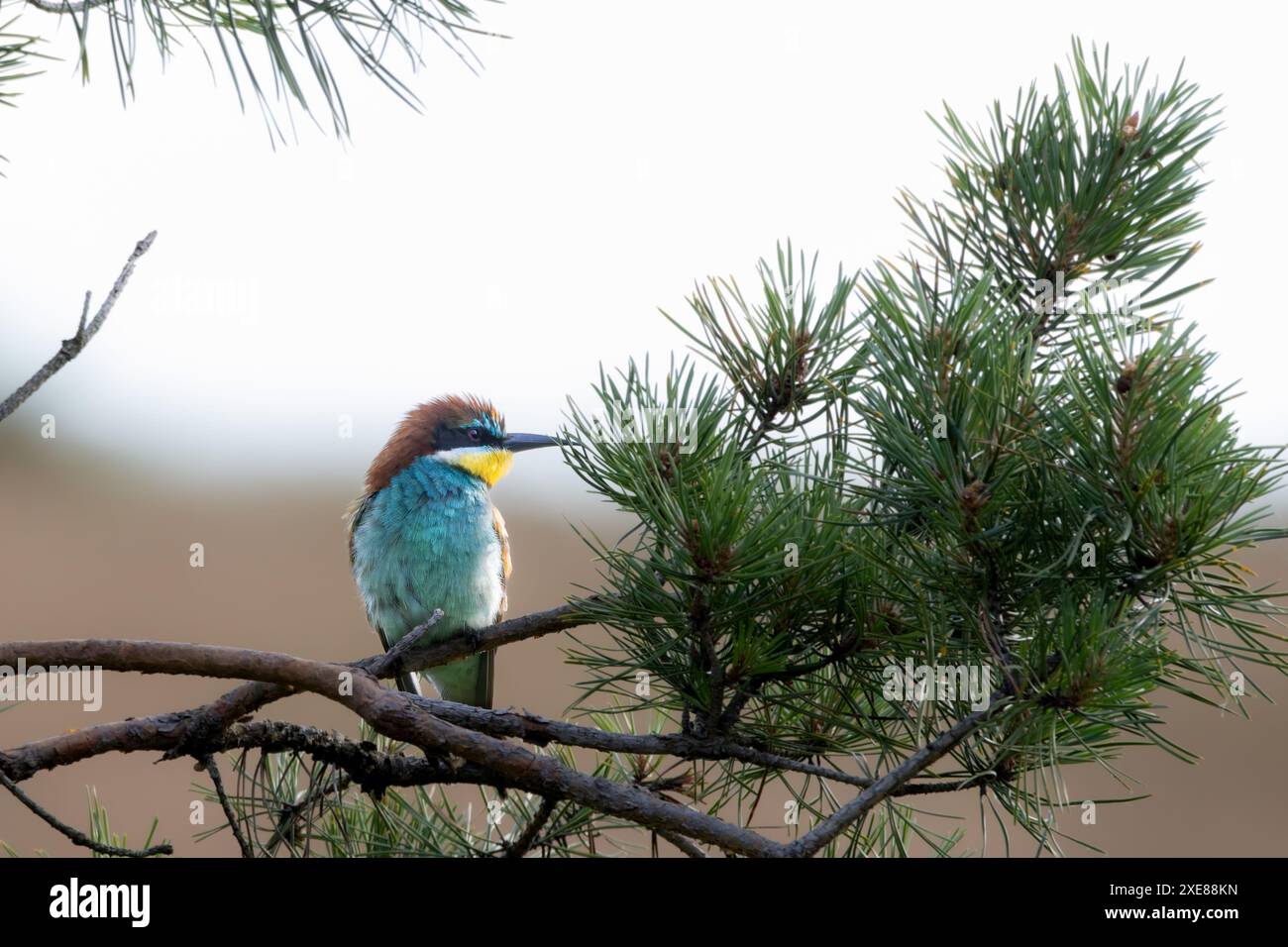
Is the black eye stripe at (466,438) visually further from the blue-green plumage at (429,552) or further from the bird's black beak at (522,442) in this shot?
the blue-green plumage at (429,552)

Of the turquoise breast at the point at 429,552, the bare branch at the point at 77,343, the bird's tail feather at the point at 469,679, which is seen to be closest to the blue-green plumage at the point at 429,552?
the turquoise breast at the point at 429,552

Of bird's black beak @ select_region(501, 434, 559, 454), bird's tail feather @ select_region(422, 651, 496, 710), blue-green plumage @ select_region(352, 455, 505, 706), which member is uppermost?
bird's black beak @ select_region(501, 434, 559, 454)

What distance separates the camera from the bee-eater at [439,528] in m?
3.38

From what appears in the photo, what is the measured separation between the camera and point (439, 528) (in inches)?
135

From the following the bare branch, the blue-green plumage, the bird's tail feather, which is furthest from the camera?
the bird's tail feather

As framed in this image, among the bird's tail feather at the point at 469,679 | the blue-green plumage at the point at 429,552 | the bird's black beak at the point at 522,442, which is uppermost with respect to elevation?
the bird's black beak at the point at 522,442

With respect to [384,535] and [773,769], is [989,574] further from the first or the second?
[384,535]

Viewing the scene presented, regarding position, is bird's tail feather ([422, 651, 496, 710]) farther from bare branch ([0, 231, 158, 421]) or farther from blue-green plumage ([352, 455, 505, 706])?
bare branch ([0, 231, 158, 421])

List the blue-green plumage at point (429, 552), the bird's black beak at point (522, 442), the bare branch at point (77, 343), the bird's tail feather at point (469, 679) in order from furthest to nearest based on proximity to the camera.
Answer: the bird's tail feather at point (469, 679), the bird's black beak at point (522, 442), the blue-green plumage at point (429, 552), the bare branch at point (77, 343)

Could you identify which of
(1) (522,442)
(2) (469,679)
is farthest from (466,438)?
(2) (469,679)

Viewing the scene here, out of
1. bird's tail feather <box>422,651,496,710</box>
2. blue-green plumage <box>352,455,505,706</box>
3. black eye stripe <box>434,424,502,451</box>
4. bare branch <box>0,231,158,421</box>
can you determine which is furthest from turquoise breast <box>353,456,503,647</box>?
bare branch <box>0,231,158,421</box>

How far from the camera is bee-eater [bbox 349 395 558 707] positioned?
338 centimetres

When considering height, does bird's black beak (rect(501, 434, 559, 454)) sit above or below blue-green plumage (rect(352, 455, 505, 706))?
above

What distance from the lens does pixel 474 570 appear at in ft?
11.1
